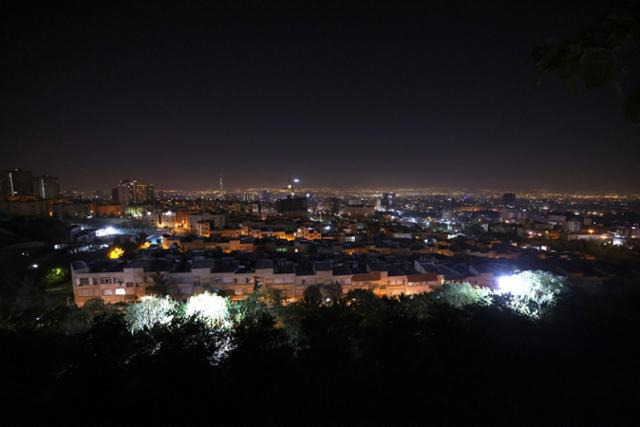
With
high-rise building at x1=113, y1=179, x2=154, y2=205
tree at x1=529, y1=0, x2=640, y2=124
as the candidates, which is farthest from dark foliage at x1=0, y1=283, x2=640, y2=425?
high-rise building at x1=113, y1=179, x2=154, y2=205

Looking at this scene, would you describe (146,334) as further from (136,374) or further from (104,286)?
(104,286)

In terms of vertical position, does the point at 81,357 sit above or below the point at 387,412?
above

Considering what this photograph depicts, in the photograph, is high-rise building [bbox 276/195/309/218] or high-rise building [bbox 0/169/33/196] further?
high-rise building [bbox 276/195/309/218]

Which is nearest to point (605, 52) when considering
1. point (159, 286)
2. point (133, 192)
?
point (159, 286)

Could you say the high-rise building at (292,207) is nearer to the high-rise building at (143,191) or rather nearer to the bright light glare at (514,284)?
the high-rise building at (143,191)

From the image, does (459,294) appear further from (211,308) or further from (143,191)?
(143,191)

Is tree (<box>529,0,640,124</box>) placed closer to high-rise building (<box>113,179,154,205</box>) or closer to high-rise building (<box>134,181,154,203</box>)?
high-rise building (<box>113,179,154,205</box>)

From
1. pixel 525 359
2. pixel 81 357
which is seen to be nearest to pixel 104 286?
pixel 81 357
